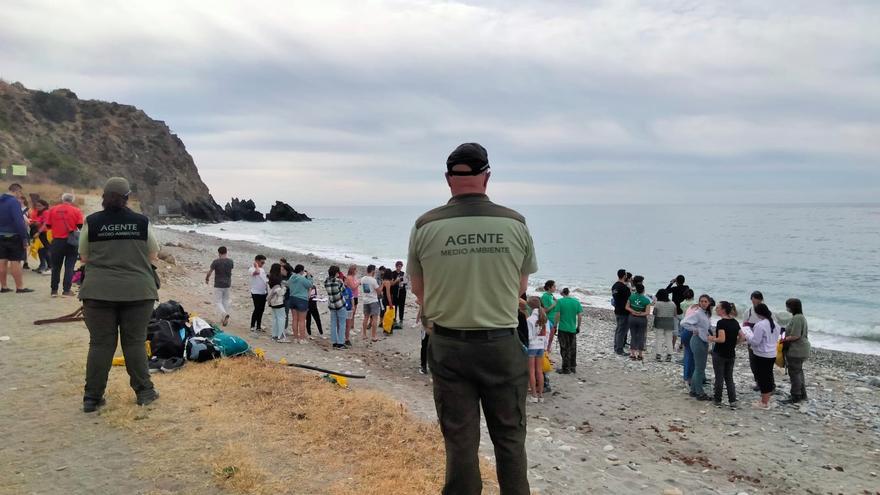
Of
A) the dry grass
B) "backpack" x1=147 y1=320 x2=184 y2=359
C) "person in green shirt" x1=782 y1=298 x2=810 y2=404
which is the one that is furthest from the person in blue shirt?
"person in green shirt" x1=782 y1=298 x2=810 y2=404

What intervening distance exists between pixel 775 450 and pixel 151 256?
31.0 ft

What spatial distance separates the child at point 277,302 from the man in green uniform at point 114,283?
23.1 feet

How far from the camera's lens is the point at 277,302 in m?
12.9

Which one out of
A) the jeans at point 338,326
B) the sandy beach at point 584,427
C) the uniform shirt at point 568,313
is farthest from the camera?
the jeans at point 338,326

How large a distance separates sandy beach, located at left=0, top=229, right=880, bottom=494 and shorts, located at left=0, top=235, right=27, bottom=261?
94cm

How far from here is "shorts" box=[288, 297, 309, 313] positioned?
13359 millimetres

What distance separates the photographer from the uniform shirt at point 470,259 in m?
→ 3.09

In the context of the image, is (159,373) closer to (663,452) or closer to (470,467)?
(470,467)

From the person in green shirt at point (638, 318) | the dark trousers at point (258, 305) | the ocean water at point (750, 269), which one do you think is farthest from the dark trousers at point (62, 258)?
the ocean water at point (750, 269)

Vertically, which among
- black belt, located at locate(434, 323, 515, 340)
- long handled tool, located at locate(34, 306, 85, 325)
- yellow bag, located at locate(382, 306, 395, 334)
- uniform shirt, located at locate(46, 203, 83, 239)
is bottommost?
yellow bag, located at locate(382, 306, 395, 334)

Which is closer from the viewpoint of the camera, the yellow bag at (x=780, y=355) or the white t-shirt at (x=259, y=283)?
the yellow bag at (x=780, y=355)

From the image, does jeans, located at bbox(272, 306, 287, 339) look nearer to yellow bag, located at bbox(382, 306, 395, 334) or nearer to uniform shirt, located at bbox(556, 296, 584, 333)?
yellow bag, located at bbox(382, 306, 395, 334)

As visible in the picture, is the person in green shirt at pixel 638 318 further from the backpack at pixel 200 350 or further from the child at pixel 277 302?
the backpack at pixel 200 350

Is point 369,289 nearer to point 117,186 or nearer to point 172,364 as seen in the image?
point 172,364
